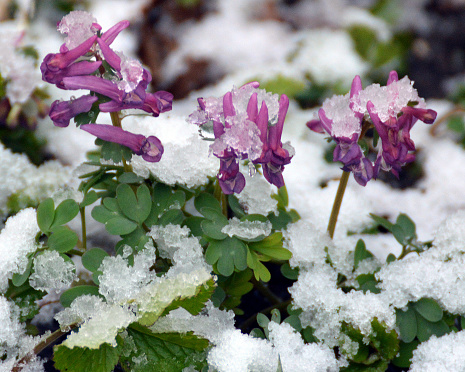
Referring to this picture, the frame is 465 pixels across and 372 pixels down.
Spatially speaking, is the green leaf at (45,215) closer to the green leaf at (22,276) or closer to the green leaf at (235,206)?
the green leaf at (22,276)

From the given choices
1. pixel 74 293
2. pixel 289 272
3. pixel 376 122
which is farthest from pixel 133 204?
pixel 376 122

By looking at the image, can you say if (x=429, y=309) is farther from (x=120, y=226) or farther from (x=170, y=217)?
(x=120, y=226)

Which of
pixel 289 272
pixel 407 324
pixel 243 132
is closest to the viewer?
pixel 243 132

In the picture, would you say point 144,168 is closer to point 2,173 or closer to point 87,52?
point 87,52

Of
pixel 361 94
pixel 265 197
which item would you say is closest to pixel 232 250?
pixel 265 197

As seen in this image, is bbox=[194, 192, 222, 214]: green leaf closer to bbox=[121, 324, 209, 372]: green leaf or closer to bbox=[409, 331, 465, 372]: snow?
bbox=[121, 324, 209, 372]: green leaf

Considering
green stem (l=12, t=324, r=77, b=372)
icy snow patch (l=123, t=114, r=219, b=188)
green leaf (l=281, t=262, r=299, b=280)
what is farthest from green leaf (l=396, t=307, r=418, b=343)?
green stem (l=12, t=324, r=77, b=372)
